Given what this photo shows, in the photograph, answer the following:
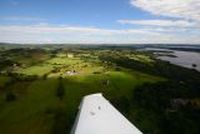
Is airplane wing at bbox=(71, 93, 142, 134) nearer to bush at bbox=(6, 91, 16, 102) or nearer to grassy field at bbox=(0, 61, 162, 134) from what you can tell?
grassy field at bbox=(0, 61, 162, 134)

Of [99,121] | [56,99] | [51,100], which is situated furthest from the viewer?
[56,99]

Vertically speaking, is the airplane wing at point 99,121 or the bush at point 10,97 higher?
the airplane wing at point 99,121

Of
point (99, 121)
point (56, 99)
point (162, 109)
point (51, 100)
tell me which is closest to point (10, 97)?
point (51, 100)

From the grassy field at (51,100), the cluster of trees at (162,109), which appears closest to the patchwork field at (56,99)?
the grassy field at (51,100)

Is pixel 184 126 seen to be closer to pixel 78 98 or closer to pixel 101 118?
pixel 78 98

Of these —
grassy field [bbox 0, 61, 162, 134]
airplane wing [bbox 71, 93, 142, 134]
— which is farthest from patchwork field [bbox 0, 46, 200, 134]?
airplane wing [bbox 71, 93, 142, 134]

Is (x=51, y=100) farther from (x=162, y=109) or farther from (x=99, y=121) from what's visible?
(x=99, y=121)

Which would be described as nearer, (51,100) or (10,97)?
(51,100)

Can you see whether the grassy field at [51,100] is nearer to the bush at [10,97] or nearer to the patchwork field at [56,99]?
the patchwork field at [56,99]
